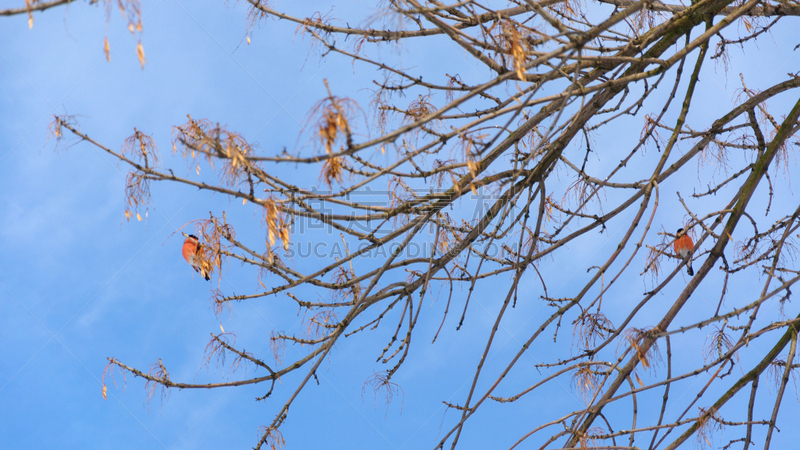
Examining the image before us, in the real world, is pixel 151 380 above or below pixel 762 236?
below

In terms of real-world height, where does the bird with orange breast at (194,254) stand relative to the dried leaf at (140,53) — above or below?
above

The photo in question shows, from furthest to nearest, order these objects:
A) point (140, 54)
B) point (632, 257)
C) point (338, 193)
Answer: point (632, 257)
point (338, 193)
point (140, 54)

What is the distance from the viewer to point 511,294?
2.39 m

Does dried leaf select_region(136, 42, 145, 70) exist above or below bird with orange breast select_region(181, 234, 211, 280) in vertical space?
below

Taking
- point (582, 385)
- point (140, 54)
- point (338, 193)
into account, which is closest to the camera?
point (140, 54)

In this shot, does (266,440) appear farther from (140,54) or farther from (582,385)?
(140,54)

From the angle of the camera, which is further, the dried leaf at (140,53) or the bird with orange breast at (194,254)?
the bird with orange breast at (194,254)

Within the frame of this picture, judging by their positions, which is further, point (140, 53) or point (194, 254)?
point (194, 254)

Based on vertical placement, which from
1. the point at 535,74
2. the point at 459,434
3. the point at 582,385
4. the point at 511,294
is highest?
the point at 535,74

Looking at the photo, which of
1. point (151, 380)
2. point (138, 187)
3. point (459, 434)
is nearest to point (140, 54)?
point (138, 187)

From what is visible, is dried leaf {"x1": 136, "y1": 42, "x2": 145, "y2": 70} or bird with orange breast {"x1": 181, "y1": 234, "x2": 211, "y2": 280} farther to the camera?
bird with orange breast {"x1": 181, "y1": 234, "x2": 211, "y2": 280}

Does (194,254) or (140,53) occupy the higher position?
(194,254)

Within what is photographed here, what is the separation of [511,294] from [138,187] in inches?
52.7

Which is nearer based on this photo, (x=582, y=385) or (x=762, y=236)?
(x=582, y=385)
